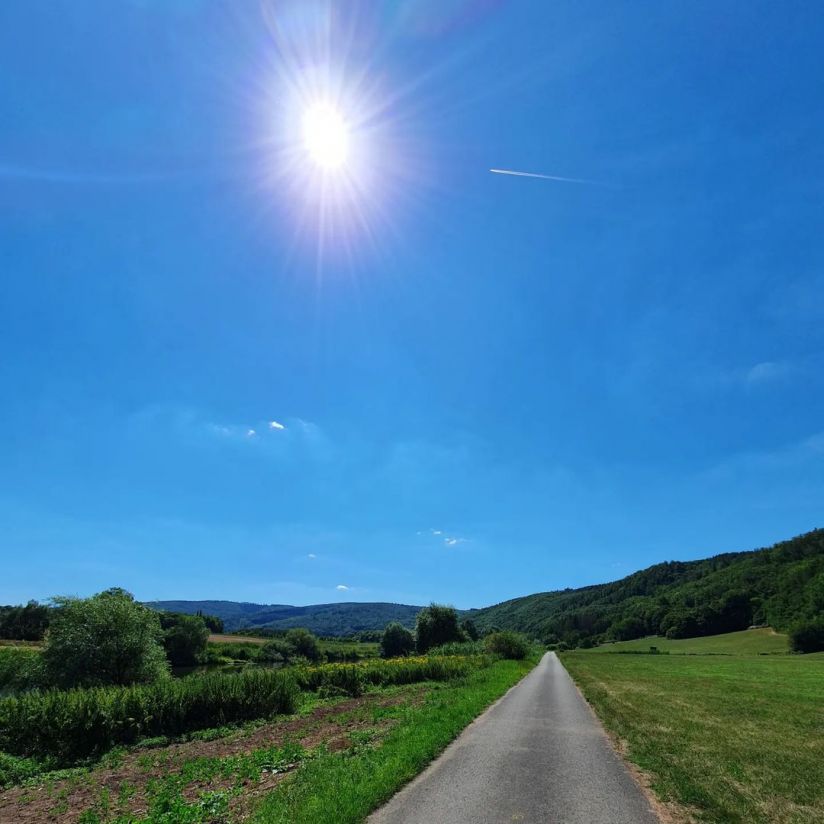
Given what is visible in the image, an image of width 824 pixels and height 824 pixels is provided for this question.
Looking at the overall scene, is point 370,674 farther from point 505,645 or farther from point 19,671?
point 505,645

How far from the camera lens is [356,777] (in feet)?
32.3

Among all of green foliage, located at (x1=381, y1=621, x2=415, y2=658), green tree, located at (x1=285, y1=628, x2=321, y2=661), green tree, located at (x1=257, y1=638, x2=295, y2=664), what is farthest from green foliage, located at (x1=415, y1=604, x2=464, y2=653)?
green tree, located at (x1=285, y1=628, x2=321, y2=661)

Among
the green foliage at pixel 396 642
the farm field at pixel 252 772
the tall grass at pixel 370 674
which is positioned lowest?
the green foliage at pixel 396 642

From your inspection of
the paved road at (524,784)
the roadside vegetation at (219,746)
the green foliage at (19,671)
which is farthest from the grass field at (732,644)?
the green foliage at (19,671)

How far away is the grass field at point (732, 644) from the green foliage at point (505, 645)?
5062cm

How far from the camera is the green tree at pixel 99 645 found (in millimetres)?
37406

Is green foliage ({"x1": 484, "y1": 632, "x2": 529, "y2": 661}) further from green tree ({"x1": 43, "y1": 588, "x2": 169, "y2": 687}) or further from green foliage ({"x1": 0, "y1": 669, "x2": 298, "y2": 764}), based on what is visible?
green foliage ({"x1": 0, "y1": 669, "x2": 298, "y2": 764})

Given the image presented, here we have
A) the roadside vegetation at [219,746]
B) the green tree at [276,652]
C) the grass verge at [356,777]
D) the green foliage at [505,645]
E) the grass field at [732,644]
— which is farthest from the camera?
the green tree at [276,652]

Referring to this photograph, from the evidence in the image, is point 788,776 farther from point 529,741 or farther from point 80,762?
point 80,762

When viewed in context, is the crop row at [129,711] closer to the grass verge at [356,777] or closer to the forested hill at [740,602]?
the grass verge at [356,777]

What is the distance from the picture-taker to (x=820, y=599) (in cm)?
10444

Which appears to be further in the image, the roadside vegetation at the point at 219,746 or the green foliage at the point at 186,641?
the green foliage at the point at 186,641

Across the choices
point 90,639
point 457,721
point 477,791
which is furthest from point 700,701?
point 90,639

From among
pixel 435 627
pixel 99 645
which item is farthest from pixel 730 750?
pixel 435 627
